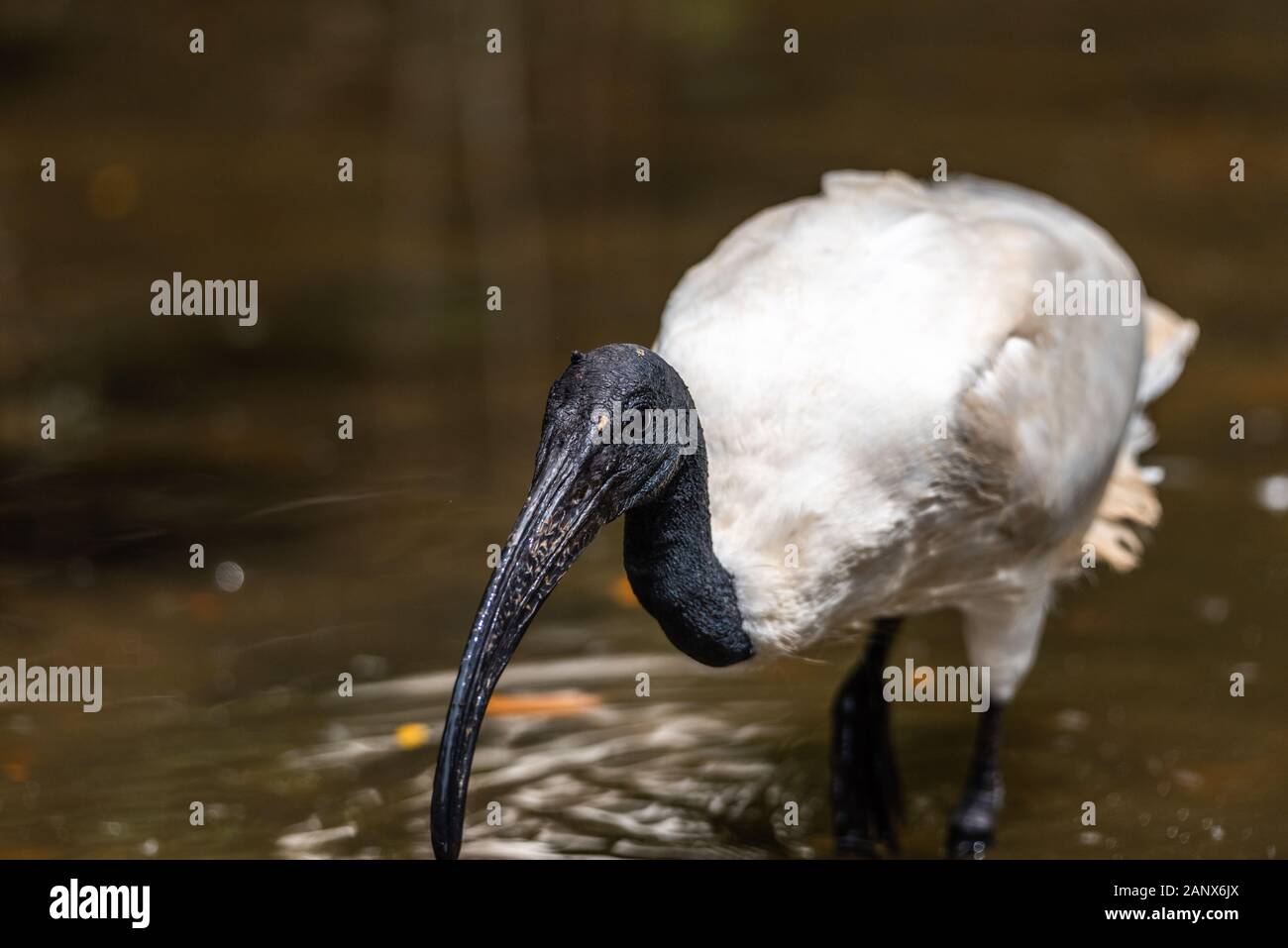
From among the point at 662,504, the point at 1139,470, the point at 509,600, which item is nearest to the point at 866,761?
the point at 1139,470

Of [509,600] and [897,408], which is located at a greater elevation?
[897,408]

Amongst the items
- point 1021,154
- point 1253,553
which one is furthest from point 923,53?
point 1253,553

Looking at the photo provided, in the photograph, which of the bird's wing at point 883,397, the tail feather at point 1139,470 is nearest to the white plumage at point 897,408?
the bird's wing at point 883,397

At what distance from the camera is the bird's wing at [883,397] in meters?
4.34

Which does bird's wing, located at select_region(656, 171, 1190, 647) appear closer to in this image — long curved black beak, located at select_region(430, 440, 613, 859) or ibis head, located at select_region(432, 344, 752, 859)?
ibis head, located at select_region(432, 344, 752, 859)

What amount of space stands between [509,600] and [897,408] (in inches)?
42.9

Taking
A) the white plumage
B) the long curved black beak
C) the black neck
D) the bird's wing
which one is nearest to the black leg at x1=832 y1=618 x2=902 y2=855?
the white plumage

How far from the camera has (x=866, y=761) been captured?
5379 mm

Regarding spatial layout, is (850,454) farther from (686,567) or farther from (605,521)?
(605,521)

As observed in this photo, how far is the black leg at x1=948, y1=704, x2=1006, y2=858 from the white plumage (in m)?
0.12

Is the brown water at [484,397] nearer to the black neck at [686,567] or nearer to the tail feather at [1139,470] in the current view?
the tail feather at [1139,470]

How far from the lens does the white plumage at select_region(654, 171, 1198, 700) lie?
4.35 m

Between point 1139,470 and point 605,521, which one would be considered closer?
point 605,521
